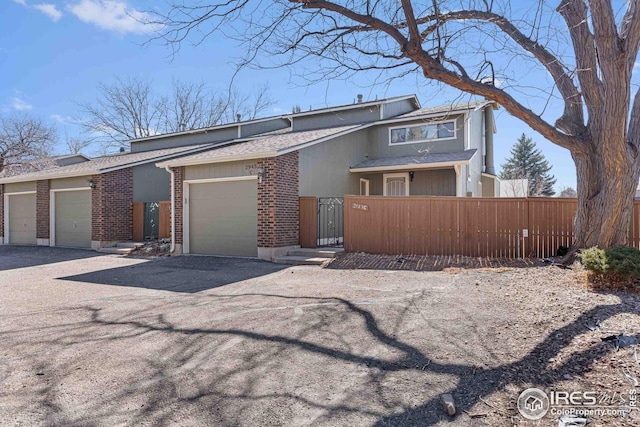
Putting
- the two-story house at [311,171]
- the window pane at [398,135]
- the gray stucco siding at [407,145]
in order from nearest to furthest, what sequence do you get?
the two-story house at [311,171], the gray stucco siding at [407,145], the window pane at [398,135]

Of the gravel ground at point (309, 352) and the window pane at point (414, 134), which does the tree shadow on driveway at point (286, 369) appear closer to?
the gravel ground at point (309, 352)

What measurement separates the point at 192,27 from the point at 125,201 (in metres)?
10.4

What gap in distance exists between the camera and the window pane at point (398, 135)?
1521 centimetres

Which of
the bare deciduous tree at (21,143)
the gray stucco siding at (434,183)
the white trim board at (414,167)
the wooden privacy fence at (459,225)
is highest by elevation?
the bare deciduous tree at (21,143)

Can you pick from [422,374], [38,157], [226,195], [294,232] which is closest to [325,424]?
[422,374]

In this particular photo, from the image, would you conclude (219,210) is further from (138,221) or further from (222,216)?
(138,221)

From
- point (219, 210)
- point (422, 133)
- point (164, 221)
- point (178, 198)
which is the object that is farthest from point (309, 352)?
point (422, 133)

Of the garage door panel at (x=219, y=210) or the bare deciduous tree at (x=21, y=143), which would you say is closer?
the garage door panel at (x=219, y=210)

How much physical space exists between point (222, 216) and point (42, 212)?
9522mm

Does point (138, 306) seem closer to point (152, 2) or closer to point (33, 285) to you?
point (33, 285)

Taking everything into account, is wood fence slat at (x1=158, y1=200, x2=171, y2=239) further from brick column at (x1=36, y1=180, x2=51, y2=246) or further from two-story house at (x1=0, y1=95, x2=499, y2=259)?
brick column at (x1=36, y1=180, x2=51, y2=246)

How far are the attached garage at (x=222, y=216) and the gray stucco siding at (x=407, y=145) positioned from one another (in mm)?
6354

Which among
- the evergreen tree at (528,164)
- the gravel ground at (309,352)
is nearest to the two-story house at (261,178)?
the gravel ground at (309,352)

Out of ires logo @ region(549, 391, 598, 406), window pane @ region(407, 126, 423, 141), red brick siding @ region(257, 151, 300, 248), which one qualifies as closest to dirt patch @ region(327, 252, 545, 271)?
red brick siding @ region(257, 151, 300, 248)
